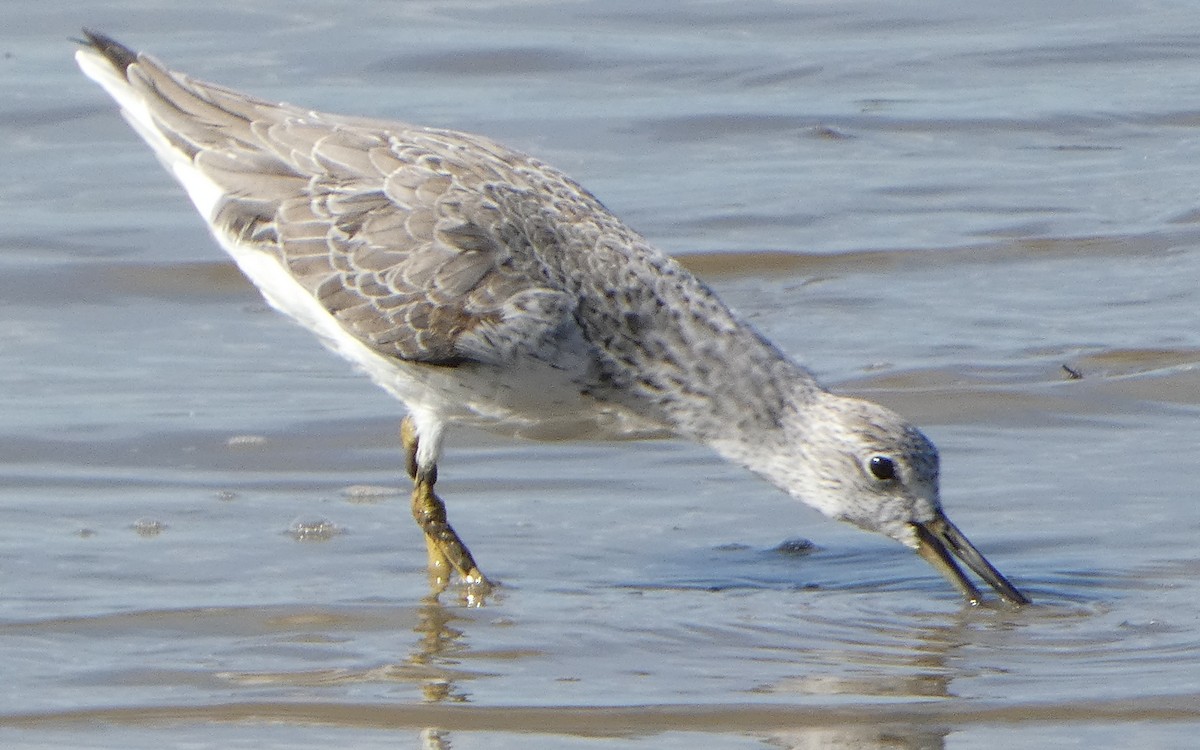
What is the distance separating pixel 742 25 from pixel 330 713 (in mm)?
10828

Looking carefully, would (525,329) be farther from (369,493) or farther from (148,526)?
(148,526)

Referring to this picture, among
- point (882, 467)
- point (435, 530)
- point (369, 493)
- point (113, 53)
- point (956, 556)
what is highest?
point (113, 53)

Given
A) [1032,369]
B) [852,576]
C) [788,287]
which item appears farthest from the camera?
[788,287]

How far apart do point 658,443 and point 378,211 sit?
168 cm

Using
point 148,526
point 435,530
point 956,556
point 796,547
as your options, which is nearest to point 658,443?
point 796,547

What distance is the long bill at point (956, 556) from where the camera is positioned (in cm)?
727

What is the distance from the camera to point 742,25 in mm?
16109

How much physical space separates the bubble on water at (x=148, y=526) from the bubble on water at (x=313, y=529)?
47cm

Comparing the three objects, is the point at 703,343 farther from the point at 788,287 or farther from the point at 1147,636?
the point at 788,287

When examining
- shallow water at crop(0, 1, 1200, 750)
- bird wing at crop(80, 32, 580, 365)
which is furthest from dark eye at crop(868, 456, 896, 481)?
bird wing at crop(80, 32, 580, 365)

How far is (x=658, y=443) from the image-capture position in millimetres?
8938

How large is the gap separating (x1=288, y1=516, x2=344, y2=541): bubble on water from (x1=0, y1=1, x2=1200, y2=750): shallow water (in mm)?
34

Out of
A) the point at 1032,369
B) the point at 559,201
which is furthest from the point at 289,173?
the point at 1032,369

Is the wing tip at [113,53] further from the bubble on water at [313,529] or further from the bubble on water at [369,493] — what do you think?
the bubble on water at [313,529]
